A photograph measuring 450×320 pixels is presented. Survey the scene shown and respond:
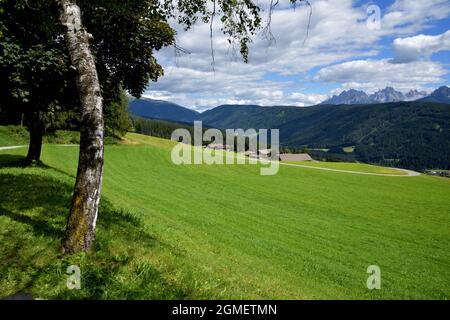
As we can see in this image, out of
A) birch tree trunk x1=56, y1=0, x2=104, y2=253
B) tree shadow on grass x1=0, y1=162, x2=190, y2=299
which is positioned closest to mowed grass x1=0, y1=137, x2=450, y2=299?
tree shadow on grass x1=0, y1=162, x2=190, y2=299

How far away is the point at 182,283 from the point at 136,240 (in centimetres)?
417

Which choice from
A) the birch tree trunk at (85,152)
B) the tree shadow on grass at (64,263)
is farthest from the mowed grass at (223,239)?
the birch tree trunk at (85,152)

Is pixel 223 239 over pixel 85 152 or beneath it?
beneath

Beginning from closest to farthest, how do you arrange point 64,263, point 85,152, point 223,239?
1. point 64,263
2. point 85,152
3. point 223,239

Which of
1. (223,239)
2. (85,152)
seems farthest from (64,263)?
(223,239)

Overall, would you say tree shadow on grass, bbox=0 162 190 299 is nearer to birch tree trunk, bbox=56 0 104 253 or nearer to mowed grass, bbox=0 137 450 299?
mowed grass, bbox=0 137 450 299

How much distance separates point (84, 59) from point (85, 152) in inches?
90.6

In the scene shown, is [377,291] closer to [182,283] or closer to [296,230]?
[296,230]

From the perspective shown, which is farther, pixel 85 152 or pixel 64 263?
pixel 85 152

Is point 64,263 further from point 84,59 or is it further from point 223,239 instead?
point 223,239

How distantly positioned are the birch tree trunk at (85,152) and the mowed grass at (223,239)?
21.2 inches

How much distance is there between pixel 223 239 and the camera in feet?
69.5

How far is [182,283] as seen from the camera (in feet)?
26.0

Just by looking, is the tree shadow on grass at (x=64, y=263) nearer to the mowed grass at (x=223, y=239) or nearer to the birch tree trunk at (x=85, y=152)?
the mowed grass at (x=223, y=239)
